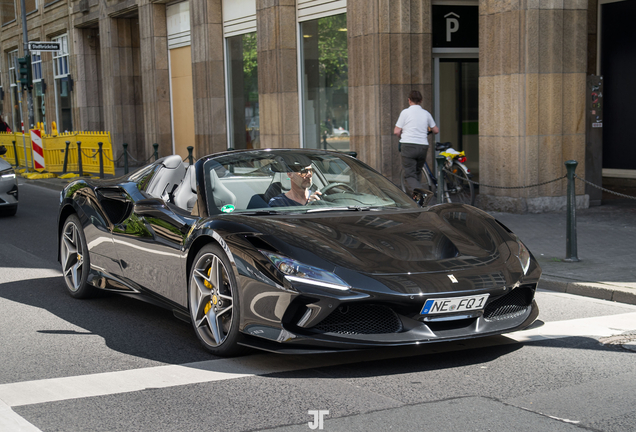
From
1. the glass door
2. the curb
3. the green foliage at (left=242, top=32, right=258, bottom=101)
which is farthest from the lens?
the green foliage at (left=242, top=32, right=258, bottom=101)

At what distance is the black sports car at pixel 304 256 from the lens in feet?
15.0

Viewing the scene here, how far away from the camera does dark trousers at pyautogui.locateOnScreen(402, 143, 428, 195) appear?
12891 mm

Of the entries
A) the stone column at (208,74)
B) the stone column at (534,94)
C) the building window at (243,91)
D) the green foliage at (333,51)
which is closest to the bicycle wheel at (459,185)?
the stone column at (534,94)

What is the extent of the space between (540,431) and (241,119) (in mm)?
17599

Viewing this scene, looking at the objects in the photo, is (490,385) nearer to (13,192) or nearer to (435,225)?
(435,225)

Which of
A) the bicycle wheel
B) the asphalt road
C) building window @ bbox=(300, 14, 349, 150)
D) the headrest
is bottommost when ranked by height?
the asphalt road

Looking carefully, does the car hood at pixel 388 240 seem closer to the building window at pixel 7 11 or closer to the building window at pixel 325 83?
the building window at pixel 325 83

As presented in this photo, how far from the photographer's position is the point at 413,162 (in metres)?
13.0

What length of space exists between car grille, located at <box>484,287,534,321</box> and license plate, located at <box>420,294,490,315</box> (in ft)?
0.39

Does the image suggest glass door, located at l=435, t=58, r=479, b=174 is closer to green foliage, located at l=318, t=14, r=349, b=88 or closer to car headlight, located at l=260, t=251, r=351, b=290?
green foliage, located at l=318, t=14, r=349, b=88

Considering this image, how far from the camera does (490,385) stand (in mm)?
4469

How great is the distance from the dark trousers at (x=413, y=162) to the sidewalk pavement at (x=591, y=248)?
54.4 inches

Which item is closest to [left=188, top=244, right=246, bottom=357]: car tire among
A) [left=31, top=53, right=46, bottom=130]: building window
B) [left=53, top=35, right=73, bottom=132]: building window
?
[left=53, top=35, right=73, bottom=132]: building window

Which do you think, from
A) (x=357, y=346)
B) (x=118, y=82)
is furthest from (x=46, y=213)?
(x=118, y=82)
